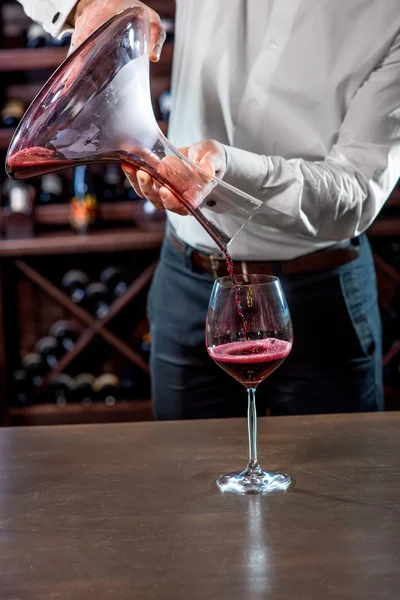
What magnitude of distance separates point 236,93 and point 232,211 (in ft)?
2.00

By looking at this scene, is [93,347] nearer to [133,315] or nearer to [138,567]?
[133,315]

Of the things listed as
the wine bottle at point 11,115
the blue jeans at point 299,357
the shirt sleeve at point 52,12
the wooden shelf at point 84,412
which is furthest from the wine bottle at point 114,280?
the shirt sleeve at point 52,12

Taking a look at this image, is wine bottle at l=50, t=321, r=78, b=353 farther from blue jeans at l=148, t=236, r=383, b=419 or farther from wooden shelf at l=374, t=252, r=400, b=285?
blue jeans at l=148, t=236, r=383, b=419

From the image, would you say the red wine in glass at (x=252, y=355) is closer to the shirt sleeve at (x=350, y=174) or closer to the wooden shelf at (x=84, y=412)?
the shirt sleeve at (x=350, y=174)

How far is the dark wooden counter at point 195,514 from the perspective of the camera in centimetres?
71

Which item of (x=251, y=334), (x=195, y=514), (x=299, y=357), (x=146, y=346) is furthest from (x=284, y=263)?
(x=146, y=346)

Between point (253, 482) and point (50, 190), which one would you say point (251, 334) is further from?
point (50, 190)

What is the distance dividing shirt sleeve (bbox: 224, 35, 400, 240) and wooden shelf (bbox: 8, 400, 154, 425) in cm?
145

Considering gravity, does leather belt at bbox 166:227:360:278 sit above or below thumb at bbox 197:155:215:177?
below

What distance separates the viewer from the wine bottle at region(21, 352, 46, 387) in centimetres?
284

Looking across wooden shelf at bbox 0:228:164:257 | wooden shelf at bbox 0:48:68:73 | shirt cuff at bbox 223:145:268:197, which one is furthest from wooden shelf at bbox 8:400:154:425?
shirt cuff at bbox 223:145:268:197

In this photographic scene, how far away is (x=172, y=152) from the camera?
960 millimetres

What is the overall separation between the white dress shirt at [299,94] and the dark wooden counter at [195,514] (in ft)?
1.52

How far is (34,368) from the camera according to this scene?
2.84 m
